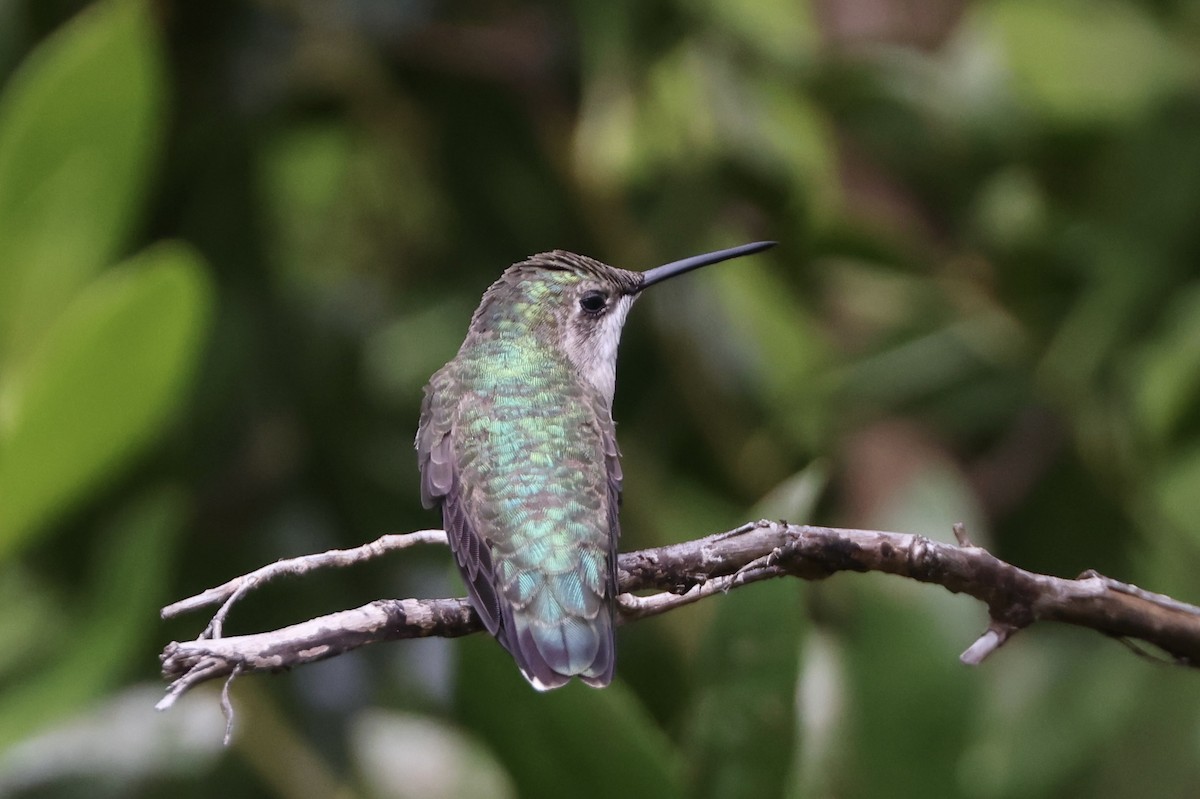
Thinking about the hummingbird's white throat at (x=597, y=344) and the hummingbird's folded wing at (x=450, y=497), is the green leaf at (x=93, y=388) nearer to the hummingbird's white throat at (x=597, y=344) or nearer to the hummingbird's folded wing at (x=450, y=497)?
the hummingbird's folded wing at (x=450, y=497)

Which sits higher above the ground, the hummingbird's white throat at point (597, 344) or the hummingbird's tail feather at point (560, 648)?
the hummingbird's tail feather at point (560, 648)

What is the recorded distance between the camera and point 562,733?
1.44 m

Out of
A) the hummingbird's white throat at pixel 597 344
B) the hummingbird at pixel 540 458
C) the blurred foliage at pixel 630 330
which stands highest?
the hummingbird at pixel 540 458

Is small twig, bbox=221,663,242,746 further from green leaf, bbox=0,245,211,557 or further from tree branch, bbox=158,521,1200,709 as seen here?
green leaf, bbox=0,245,211,557

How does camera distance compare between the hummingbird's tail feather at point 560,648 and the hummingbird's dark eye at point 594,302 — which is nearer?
the hummingbird's tail feather at point 560,648

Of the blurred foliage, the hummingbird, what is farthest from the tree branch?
the blurred foliage

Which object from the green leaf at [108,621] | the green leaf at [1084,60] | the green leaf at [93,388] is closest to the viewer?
the green leaf at [93,388]

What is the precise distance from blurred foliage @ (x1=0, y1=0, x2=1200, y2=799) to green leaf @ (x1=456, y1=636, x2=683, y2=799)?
0.23ft

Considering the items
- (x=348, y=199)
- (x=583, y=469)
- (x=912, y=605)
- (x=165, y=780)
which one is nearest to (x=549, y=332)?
(x=583, y=469)

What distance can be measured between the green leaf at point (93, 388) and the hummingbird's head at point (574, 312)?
0.36 metres

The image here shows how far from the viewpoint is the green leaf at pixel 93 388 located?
1585mm

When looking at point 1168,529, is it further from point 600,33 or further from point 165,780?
point 165,780

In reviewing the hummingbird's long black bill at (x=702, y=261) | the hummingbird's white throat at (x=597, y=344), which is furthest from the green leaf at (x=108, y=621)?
the hummingbird's long black bill at (x=702, y=261)

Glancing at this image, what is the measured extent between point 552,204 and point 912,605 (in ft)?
4.08
